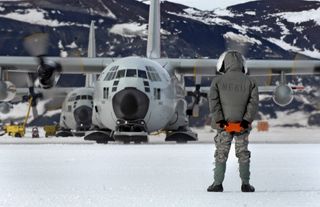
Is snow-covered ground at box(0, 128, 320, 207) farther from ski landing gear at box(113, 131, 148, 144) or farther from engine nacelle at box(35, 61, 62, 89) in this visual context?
engine nacelle at box(35, 61, 62, 89)

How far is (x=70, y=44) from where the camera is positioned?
184500 millimetres

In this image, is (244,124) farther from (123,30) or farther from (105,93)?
(123,30)

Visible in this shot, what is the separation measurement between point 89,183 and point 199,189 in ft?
5.63

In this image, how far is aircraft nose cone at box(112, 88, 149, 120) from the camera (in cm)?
2444

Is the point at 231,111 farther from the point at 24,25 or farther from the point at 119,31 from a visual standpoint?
the point at 24,25

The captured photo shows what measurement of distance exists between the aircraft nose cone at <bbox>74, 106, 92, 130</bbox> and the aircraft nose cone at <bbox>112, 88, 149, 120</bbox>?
15.6 m

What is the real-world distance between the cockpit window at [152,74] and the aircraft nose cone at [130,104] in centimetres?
164

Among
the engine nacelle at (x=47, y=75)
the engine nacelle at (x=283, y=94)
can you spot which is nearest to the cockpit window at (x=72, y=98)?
the engine nacelle at (x=47, y=75)

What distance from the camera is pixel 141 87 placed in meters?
25.3

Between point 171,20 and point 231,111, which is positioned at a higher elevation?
point 171,20

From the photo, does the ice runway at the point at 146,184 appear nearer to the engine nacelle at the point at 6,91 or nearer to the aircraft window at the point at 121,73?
the aircraft window at the point at 121,73

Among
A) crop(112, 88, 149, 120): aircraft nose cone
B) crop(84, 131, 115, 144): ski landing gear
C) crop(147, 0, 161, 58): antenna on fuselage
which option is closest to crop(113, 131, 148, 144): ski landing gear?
crop(112, 88, 149, 120): aircraft nose cone

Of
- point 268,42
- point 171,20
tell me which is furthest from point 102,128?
point 171,20

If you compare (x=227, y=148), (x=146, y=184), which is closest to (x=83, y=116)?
(x=146, y=184)
